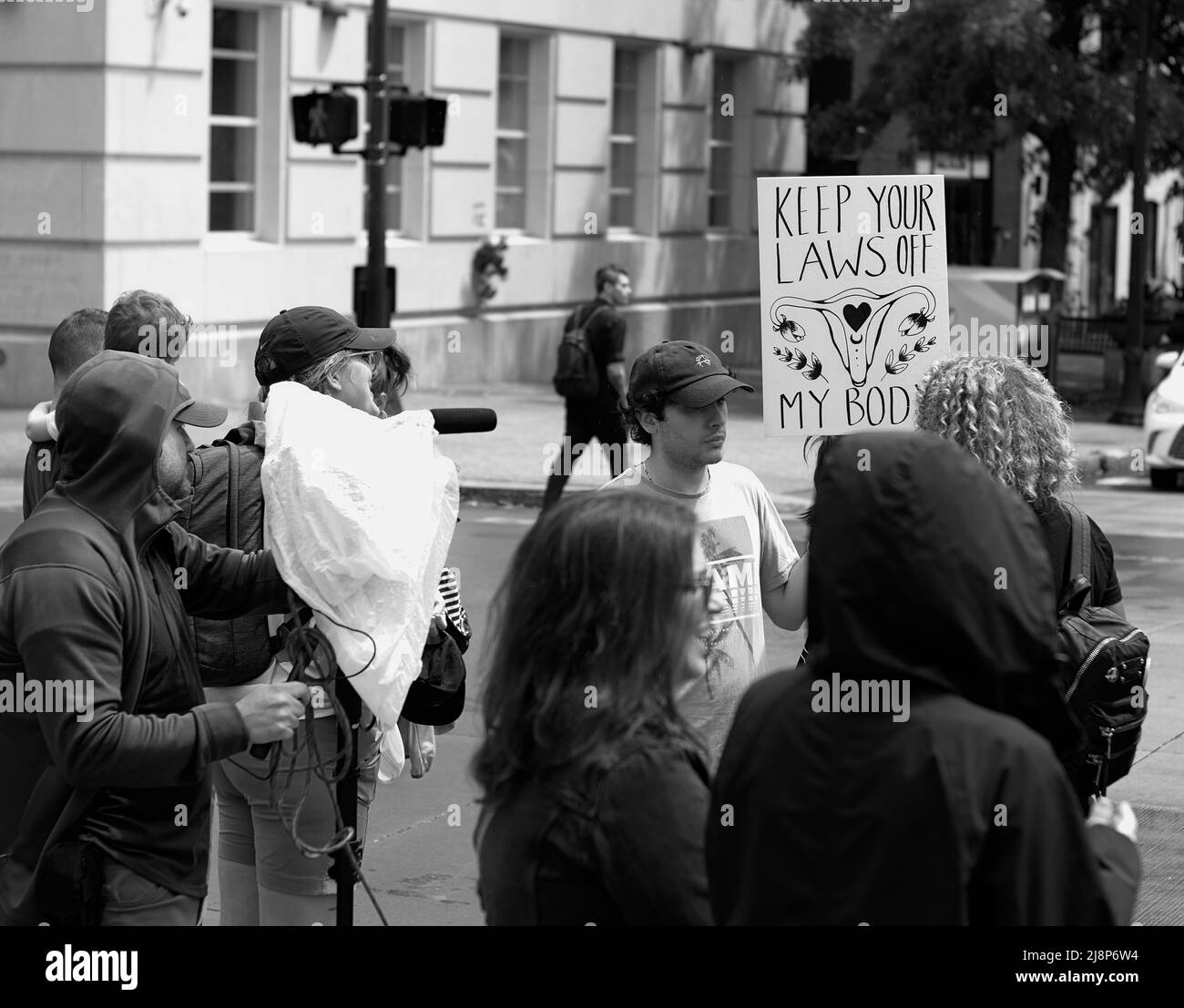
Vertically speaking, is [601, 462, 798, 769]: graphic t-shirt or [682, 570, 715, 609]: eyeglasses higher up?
[682, 570, 715, 609]: eyeglasses

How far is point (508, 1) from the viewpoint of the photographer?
23672 millimetres

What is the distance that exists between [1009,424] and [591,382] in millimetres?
9180

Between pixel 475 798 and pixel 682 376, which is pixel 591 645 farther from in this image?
pixel 682 376

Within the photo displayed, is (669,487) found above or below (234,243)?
below

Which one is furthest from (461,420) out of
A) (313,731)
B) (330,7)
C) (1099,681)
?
(330,7)

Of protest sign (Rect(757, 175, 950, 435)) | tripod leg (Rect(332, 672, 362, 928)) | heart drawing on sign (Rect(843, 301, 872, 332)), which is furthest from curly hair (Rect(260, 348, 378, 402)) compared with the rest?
heart drawing on sign (Rect(843, 301, 872, 332))

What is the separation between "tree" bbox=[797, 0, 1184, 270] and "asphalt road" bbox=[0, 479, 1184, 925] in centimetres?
1128

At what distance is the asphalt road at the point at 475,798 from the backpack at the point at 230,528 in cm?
61

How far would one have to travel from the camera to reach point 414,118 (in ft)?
50.0

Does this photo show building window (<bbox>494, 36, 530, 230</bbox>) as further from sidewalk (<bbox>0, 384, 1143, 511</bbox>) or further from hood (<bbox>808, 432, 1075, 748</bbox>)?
hood (<bbox>808, 432, 1075, 748</bbox>)

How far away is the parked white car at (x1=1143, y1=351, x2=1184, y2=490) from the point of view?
54.9 feet

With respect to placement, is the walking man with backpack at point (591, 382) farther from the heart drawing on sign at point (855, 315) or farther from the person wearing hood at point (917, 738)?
the person wearing hood at point (917, 738)

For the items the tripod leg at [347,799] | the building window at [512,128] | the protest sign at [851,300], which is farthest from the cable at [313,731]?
the building window at [512,128]
